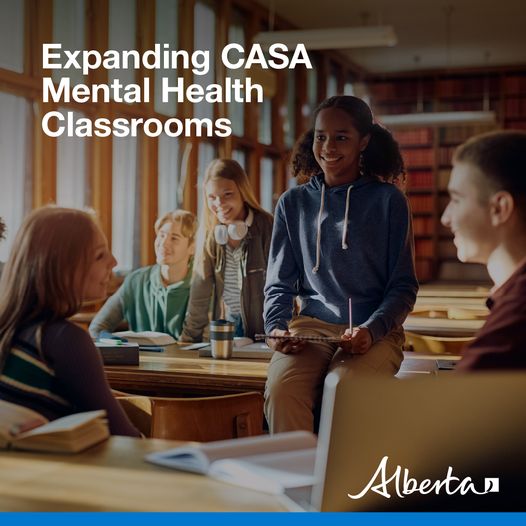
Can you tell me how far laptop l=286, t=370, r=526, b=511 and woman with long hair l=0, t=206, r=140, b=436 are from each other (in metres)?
0.76

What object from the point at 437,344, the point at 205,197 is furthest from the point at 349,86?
the point at 437,344

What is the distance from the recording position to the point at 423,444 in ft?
3.62

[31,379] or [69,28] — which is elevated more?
[69,28]

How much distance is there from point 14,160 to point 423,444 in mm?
5473

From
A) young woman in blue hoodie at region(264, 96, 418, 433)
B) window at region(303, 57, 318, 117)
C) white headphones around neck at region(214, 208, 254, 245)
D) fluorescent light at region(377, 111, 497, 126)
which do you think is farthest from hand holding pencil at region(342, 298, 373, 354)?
window at region(303, 57, 318, 117)

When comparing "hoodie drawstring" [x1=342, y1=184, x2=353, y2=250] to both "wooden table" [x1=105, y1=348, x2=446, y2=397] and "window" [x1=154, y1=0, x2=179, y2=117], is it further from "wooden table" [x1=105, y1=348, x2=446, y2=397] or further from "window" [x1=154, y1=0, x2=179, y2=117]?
"window" [x1=154, y1=0, x2=179, y2=117]

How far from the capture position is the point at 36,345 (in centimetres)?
177

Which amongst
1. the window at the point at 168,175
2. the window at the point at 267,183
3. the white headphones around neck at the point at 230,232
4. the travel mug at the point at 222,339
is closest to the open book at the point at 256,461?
the travel mug at the point at 222,339

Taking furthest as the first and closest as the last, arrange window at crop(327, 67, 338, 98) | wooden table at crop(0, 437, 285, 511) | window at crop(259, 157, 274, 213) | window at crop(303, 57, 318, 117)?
window at crop(327, 67, 338, 98)
window at crop(303, 57, 318, 117)
window at crop(259, 157, 274, 213)
wooden table at crop(0, 437, 285, 511)

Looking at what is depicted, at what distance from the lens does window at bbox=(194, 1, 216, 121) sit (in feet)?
27.9

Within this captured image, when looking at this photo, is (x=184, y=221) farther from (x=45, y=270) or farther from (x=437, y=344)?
(x=45, y=270)

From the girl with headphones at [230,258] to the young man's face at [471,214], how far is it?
2369 millimetres

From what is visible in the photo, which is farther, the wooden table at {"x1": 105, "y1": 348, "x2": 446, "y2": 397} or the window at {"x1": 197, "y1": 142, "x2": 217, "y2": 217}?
the window at {"x1": 197, "y1": 142, "x2": 217, "y2": 217}

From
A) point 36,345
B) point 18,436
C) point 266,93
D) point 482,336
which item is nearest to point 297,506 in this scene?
point 482,336
